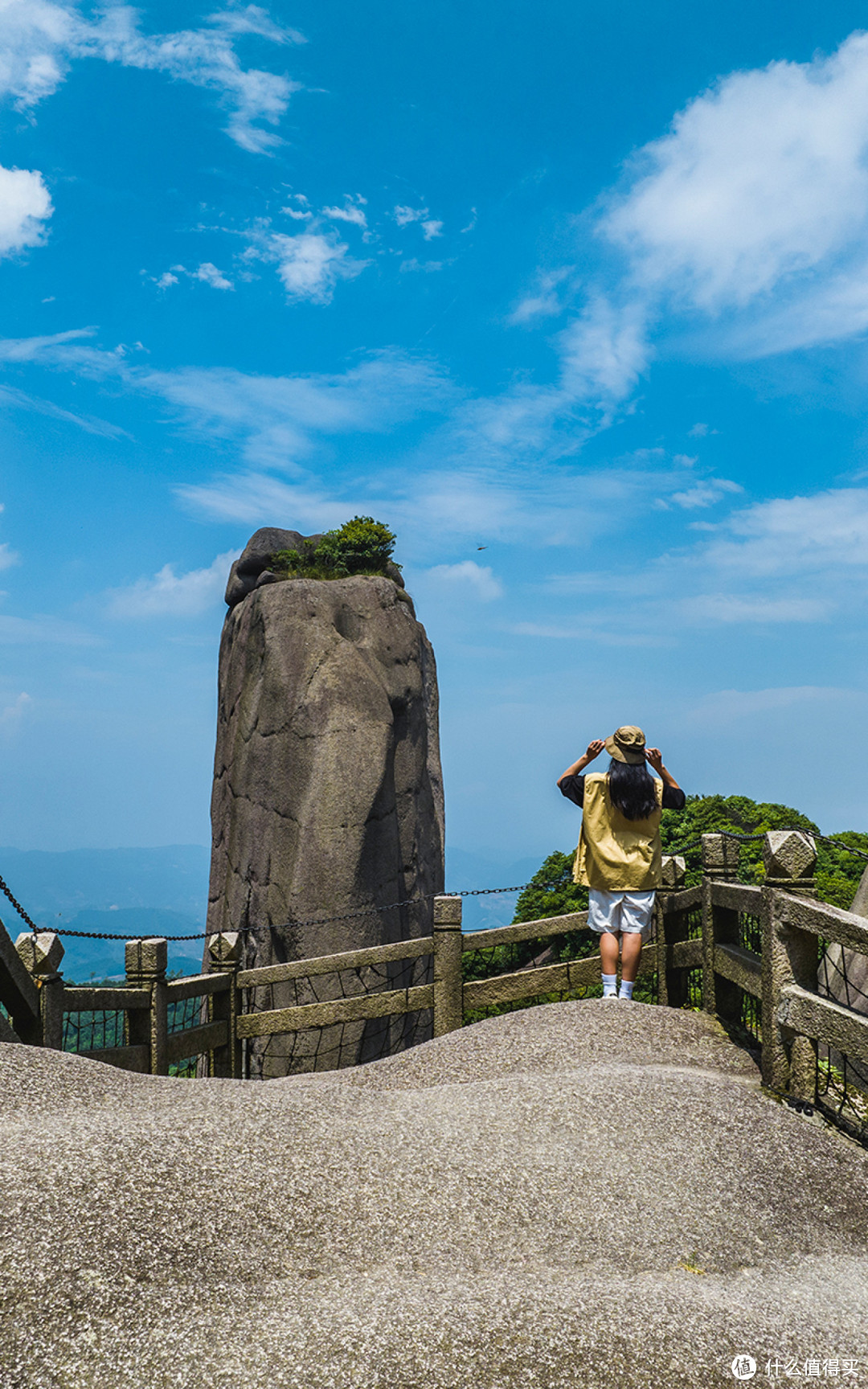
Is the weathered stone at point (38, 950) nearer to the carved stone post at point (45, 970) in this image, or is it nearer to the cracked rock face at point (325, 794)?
the carved stone post at point (45, 970)

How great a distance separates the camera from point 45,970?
7652 mm

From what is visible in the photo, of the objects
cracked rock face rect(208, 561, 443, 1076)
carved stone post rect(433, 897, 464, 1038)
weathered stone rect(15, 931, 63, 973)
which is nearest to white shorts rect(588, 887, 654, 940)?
carved stone post rect(433, 897, 464, 1038)

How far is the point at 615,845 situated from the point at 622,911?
0.58 metres

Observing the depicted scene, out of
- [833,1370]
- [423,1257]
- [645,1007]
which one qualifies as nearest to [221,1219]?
[423,1257]

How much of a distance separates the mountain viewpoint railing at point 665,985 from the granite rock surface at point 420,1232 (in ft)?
1.99

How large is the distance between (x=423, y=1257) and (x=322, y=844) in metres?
10.5

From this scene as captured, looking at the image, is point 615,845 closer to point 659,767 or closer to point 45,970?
→ point 659,767

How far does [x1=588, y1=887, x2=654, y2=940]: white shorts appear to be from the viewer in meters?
8.24

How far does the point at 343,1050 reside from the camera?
44.0 ft

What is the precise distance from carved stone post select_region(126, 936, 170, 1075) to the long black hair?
420cm

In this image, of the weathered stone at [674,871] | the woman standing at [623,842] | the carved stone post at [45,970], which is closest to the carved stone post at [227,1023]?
the carved stone post at [45,970]

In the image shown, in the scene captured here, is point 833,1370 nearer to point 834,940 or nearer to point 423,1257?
point 423,1257

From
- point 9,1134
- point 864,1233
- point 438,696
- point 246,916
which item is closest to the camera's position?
point 9,1134

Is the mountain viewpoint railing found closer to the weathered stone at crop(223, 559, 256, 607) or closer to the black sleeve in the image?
the black sleeve
